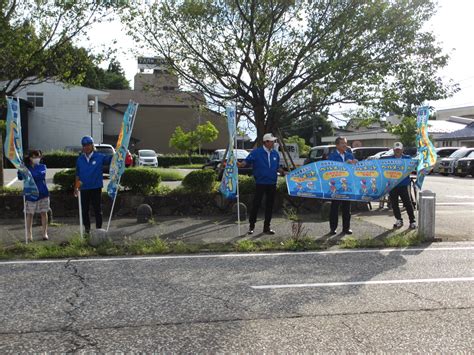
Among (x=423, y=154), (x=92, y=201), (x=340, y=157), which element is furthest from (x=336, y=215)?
(x=92, y=201)

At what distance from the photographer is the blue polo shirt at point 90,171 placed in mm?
8891

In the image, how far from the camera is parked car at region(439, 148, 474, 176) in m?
29.4

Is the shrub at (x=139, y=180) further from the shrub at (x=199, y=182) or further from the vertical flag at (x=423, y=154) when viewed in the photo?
the vertical flag at (x=423, y=154)

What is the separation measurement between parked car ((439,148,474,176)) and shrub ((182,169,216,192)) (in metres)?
21.0

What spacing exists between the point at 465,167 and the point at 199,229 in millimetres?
Result: 22340

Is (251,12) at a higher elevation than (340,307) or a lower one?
higher

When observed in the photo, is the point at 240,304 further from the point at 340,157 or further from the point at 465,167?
the point at 465,167

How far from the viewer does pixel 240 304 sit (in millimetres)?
5191

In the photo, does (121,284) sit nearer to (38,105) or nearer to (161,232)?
(161,232)

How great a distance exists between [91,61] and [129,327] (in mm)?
9797

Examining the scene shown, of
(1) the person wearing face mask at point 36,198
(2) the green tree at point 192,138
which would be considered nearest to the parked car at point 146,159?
(2) the green tree at point 192,138

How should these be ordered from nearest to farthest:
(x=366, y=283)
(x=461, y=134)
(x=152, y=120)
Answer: (x=366, y=283), (x=461, y=134), (x=152, y=120)

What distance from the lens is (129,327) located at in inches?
177

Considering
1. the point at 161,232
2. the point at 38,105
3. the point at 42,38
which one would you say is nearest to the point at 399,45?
the point at 161,232
